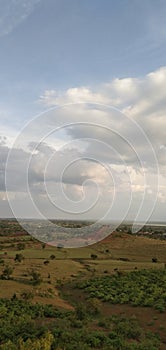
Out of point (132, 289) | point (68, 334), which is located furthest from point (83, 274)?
point (68, 334)

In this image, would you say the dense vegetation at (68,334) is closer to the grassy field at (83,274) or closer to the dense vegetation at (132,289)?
the grassy field at (83,274)

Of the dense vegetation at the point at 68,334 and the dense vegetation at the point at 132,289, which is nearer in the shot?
the dense vegetation at the point at 68,334

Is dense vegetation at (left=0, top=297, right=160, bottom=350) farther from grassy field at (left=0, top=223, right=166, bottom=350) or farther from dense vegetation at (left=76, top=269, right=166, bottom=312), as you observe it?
dense vegetation at (left=76, top=269, right=166, bottom=312)

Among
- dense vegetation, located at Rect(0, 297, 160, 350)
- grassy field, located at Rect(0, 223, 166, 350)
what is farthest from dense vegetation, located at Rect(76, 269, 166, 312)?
dense vegetation, located at Rect(0, 297, 160, 350)

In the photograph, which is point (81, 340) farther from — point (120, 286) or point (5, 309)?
point (120, 286)

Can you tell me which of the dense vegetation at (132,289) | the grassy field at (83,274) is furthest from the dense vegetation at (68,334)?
the dense vegetation at (132,289)

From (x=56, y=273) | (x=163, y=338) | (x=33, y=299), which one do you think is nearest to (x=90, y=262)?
(x=56, y=273)
